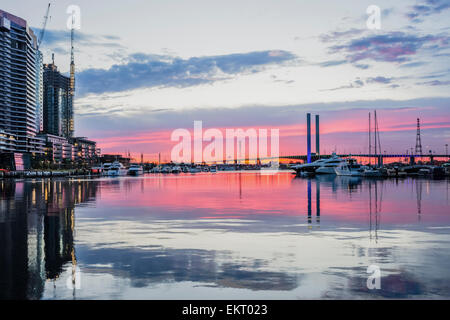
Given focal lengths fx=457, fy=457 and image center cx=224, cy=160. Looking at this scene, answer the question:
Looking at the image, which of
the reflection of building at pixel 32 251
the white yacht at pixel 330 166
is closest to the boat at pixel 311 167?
the white yacht at pixel 330 166

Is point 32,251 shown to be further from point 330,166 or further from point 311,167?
point 311,167

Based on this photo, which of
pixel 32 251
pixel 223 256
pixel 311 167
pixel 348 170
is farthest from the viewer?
pixel 311 167

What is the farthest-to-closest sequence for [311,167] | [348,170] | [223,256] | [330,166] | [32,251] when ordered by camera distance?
[311,167], [330,166], [348,170], [32,251], [223,256]

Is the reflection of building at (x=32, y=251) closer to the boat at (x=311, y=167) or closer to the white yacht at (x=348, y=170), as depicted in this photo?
the white yacht at (x=348, y=170)

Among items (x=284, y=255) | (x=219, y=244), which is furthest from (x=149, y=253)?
(x=284, y=255)

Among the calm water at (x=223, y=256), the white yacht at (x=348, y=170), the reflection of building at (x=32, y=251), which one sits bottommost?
the calm water at (x=223, y=256)

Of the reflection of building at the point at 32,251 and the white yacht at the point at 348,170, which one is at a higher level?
the white yacht at the point at 348,170

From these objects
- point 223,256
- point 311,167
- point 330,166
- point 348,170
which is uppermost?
point 330,166

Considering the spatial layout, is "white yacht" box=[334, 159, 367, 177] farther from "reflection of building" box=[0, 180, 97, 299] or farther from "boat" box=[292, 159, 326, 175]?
"reflection of building" box=[0, 180, 97, 299]

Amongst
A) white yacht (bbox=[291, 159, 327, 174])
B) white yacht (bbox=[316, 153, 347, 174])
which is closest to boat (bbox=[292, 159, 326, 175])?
white yacht (bbox=[291, 159, 327, 174])

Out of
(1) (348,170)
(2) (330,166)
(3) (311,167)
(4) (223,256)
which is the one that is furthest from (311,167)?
(4) (223,256)

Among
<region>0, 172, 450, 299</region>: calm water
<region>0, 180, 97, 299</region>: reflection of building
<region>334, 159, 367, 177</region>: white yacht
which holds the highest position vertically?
<region>334, 159, 367, 177</region>: white yacht
